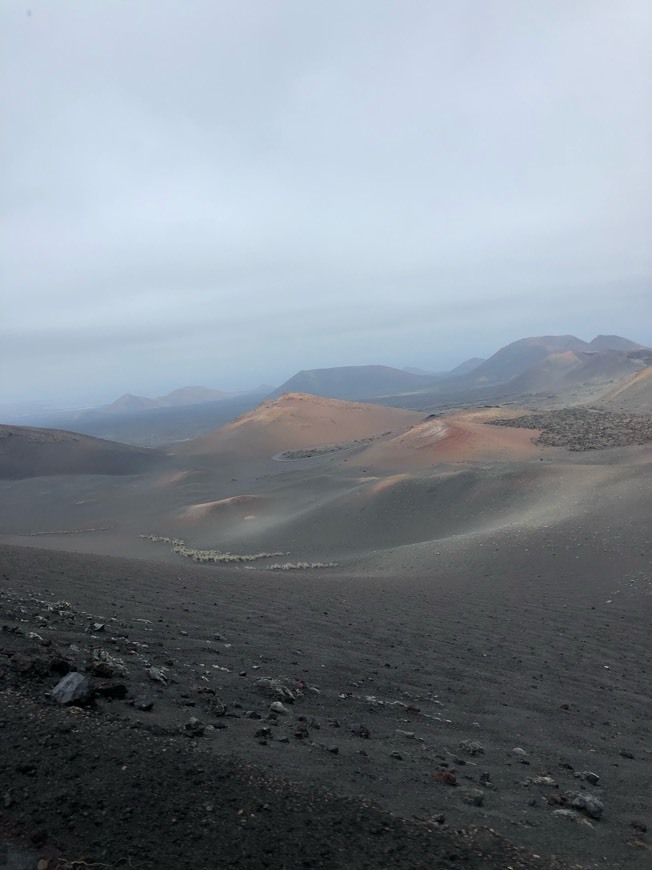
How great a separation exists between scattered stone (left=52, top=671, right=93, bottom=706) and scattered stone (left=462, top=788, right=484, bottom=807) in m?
3.03

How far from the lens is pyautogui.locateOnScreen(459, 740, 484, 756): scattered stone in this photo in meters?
5.07

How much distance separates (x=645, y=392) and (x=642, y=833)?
68.3 m

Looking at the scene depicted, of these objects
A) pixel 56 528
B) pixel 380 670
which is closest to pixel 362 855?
pixel 380 670

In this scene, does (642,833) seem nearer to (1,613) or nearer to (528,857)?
(528,857)

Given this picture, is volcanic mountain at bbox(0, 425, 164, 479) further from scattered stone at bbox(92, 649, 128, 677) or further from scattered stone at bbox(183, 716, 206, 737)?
scattered stone at bbox(183, 716, 206, 737)

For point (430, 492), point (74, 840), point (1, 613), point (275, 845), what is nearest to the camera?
point (74, 840)

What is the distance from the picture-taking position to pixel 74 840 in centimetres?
292

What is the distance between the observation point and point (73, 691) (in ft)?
14.2

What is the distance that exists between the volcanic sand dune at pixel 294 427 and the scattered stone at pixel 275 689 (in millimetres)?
51667

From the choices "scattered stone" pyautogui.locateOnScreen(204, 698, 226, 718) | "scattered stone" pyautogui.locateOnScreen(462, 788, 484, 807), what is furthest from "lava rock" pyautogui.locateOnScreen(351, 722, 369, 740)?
"scattered stone" pyautogui.locateOnScreen(204, 698, 226, 718)

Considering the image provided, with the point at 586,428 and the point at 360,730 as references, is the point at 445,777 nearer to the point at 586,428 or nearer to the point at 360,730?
the point at 360,730

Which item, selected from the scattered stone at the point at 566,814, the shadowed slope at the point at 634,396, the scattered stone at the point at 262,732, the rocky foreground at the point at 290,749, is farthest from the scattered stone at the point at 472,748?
the shadowed slope at the point at 634,396

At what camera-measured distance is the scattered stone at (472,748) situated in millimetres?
5074

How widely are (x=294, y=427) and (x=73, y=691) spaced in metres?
65.1
